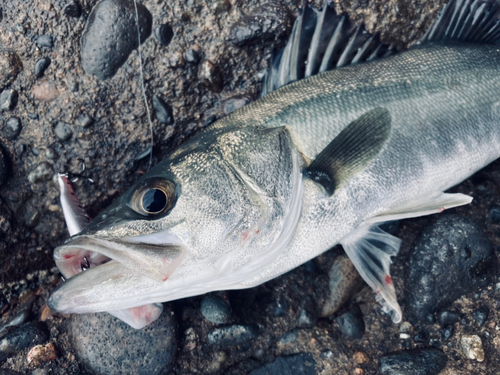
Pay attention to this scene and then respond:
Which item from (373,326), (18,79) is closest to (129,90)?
(18,79)

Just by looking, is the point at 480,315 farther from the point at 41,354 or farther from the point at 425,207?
the point at 41,354

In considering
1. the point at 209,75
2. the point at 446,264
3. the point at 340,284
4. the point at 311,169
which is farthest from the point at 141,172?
the point at 446,264

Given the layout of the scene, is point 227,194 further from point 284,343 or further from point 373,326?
point 373,326

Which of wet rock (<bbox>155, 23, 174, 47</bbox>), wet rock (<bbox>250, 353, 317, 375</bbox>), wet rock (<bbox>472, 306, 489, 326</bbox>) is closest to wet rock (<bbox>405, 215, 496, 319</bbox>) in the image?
wet rock (<bbox>472, 306, 489, 326</bbox>)

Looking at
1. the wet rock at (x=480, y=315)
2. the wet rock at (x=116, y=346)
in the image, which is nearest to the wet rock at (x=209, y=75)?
the wet rock at (x=116, y=346)

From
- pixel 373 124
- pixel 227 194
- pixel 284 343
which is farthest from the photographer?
pixel 284 343

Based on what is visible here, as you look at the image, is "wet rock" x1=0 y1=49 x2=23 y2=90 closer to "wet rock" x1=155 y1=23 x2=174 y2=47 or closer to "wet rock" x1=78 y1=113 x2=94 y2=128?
"wet rock" x1=78 y1=113 x2=94 y2=128

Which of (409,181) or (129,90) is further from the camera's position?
(129,90)

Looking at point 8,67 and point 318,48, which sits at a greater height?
point 318,48
